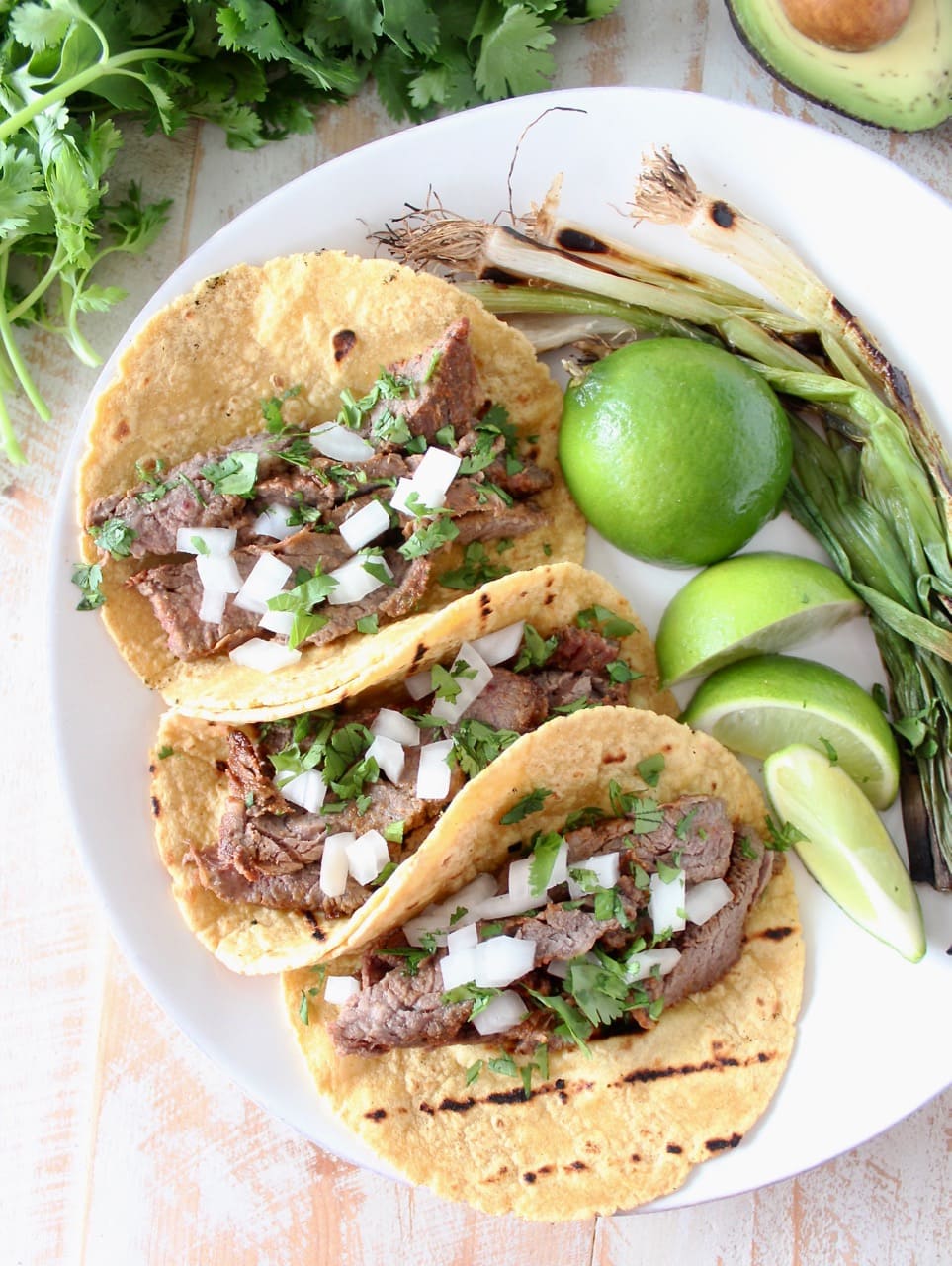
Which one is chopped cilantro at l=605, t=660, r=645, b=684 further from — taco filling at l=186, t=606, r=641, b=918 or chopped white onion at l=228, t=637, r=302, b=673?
chopped white onion at l=228, t=637, r=302, b=673

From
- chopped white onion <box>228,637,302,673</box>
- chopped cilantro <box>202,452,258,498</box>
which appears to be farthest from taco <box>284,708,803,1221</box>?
chopped cilantro <box>202,452,258,498</box>

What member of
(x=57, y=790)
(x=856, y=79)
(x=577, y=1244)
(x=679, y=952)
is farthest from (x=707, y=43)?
(x=577, y=1244)

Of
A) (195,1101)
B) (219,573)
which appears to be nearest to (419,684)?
(219,573)

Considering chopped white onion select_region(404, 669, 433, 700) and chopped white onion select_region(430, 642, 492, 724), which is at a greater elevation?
chopped white onion select_region(430, 642, 492, 724)

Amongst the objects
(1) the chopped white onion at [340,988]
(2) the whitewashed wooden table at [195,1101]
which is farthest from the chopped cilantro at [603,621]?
(2) the whitewashed wooden table at [195,1101]

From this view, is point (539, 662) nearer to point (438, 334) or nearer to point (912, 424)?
point (438, 334)

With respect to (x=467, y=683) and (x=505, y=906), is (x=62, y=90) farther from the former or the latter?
(x=505, y=906)
